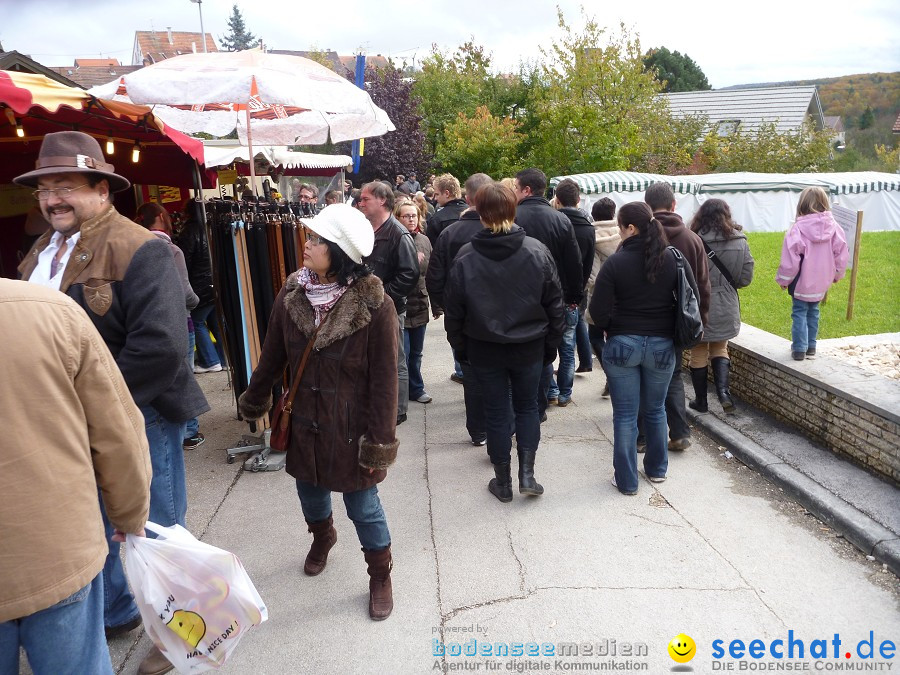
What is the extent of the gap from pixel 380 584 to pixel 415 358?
340cm

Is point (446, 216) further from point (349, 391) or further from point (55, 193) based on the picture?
point (55, 193)

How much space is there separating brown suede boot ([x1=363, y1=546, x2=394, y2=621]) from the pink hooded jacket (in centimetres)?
449

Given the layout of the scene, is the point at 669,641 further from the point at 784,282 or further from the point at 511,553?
the point at 784,282

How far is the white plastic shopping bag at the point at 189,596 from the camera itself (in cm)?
215

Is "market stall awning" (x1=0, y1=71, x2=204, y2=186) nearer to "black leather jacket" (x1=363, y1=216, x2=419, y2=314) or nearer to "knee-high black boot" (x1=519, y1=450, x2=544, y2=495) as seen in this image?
"black leather jacket" (x1=363, y1=216, x2=419, y2=314)

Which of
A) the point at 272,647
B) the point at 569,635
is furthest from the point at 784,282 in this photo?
the point at 272,647

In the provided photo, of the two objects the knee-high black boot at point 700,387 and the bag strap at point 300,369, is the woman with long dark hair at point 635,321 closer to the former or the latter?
the knee-high black boot at point 700,387

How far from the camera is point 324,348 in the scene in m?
2.95

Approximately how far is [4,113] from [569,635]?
16.2 feet

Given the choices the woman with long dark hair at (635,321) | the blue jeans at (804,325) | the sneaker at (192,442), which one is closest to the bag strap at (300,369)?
the woman with long dark hair at (635,321)

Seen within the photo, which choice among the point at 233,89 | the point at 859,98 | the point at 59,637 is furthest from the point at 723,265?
the point at 859,98

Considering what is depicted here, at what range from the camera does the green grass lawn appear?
744 centimetres

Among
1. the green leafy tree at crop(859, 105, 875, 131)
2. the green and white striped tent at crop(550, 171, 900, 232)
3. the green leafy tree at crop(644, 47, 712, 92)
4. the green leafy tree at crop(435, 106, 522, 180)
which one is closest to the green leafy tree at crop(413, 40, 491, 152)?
the green leafy tree at crop(435, 106, 522, 180)

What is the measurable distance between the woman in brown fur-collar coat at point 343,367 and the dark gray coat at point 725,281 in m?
3.40
